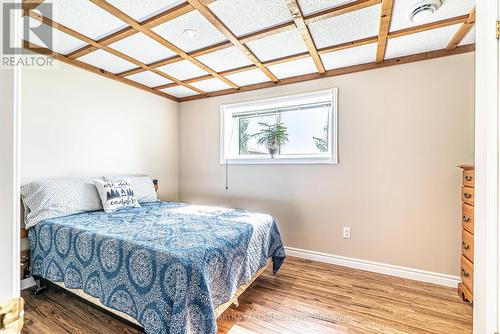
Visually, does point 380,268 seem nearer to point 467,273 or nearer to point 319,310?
point 467,273

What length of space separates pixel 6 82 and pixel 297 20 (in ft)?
6.23

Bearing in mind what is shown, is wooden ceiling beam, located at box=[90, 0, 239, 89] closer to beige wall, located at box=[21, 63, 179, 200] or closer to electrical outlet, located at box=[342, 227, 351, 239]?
beige wall, located at box=[21, 63, 179, 200]

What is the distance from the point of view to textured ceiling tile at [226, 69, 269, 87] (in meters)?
2.91

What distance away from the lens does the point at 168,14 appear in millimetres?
1787

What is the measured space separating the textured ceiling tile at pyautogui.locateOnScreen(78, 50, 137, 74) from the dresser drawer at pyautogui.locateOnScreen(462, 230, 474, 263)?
364 centimetres

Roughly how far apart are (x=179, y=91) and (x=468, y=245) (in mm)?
3754

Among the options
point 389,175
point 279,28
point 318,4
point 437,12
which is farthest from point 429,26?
point 389,175

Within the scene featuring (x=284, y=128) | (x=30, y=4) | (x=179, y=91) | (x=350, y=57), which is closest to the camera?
(x=30, y=4)

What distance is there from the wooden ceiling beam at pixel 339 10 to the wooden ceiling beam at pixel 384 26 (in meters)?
0.08

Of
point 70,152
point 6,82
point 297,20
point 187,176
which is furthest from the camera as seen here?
point 187,176

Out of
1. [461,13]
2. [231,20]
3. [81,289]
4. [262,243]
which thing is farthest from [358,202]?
[81,289]

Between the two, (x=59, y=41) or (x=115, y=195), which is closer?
(x=59, y=41)

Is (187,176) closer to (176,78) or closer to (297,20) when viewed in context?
(176,78)

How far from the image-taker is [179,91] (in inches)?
140
